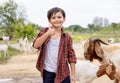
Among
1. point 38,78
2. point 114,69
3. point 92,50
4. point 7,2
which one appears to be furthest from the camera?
point 7,2

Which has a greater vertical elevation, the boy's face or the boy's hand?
the boy's face

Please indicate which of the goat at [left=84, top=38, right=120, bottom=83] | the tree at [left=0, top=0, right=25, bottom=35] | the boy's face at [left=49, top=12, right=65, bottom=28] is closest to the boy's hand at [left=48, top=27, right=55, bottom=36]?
the boy's face at [left=49, top=12, right=65, bottom=28]

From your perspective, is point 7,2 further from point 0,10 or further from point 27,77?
point 27,77

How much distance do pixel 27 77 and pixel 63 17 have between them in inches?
330

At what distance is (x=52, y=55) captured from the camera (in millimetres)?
4621

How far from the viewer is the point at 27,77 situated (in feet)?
41.9

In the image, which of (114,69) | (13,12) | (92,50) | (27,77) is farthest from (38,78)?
(13,12)

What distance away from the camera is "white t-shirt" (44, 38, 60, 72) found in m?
4.62

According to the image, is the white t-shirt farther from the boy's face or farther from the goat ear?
the goat ear

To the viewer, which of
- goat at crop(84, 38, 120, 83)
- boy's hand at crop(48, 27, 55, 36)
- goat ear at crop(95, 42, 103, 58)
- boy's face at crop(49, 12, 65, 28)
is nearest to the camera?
boy's hand at crop(48, 27, 55, 36)

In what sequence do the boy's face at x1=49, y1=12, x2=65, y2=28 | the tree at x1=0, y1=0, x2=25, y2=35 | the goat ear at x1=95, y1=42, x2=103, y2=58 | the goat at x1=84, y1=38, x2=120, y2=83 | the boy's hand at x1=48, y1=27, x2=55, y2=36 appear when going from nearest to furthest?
1. the boy's hand at x1=48, y1=27, x2=55, y2=36
2. the boy's face at x1=49, y1=12, x2=65, y2=28
3. the goat at x1=84, y1=38, x2=120, y2=83
4. the goat ear at x1=95, y1=42, x2=103, y2=58
5. the tree at x1=0, y1=0, x2=25, y2=35

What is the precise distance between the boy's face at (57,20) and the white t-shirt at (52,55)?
7.9 inches

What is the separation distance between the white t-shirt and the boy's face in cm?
20

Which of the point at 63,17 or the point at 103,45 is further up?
the point at 63,17
